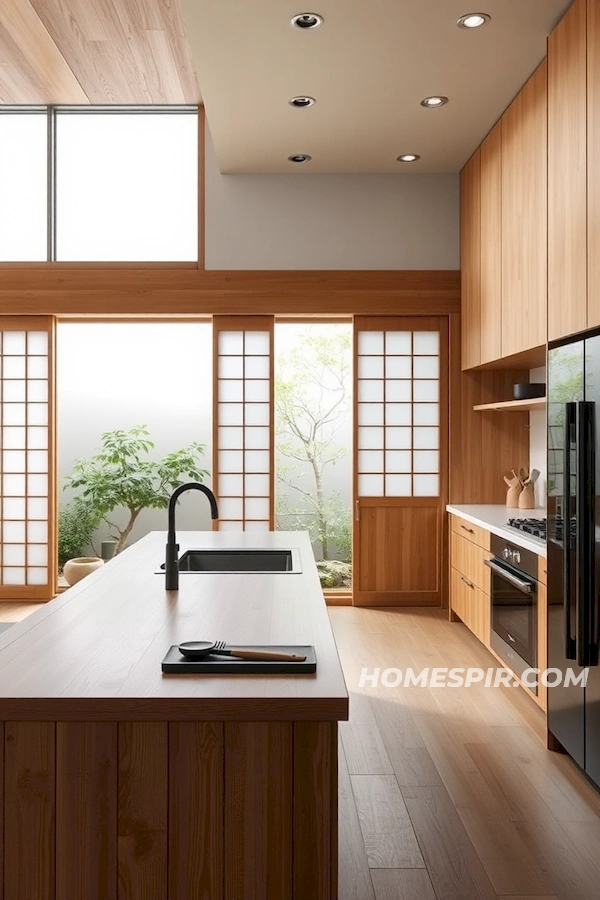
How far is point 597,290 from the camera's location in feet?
9.04

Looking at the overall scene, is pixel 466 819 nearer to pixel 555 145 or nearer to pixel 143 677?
pixel 143 677

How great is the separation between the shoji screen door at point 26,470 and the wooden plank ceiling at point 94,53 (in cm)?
173

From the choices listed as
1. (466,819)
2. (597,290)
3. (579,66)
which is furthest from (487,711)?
(579,66)

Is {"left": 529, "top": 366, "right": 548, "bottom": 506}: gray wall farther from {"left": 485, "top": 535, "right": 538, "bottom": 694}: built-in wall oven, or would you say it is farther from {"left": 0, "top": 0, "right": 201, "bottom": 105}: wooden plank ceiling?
{"left": 0, "top": 0, "right": 201, "bottom": 105}: wooden plank ceiling

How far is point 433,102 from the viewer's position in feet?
13.8

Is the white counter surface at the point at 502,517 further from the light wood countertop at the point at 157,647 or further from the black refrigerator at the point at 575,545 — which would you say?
the light wood countertop at the point at 157,647

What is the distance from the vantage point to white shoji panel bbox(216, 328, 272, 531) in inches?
224

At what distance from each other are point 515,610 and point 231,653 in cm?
247

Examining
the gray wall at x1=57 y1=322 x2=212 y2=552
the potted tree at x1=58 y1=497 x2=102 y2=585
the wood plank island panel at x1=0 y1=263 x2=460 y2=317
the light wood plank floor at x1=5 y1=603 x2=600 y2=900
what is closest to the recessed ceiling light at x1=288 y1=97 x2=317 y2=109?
the wood plank island panel at x1=0 y1=263 x2=460 y2=317

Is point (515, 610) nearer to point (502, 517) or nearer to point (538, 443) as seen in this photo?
point (502, 517)

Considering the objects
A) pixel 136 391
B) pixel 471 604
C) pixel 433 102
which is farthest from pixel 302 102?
pixel 136 391

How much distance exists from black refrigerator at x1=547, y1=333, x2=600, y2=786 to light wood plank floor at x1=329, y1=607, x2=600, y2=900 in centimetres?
19

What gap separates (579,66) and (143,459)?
574 centimetres

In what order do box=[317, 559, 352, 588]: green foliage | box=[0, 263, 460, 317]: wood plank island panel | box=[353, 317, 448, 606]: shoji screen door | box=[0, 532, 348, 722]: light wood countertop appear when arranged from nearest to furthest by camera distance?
box=[0, 532, 348, 722]: light wood countertop, box=[0, 263, 460, 317]: wood plank island panel, box=[353, 317, 448, 606]: shoji screen door, box=[317, 559, 352, 588]: green foliage
